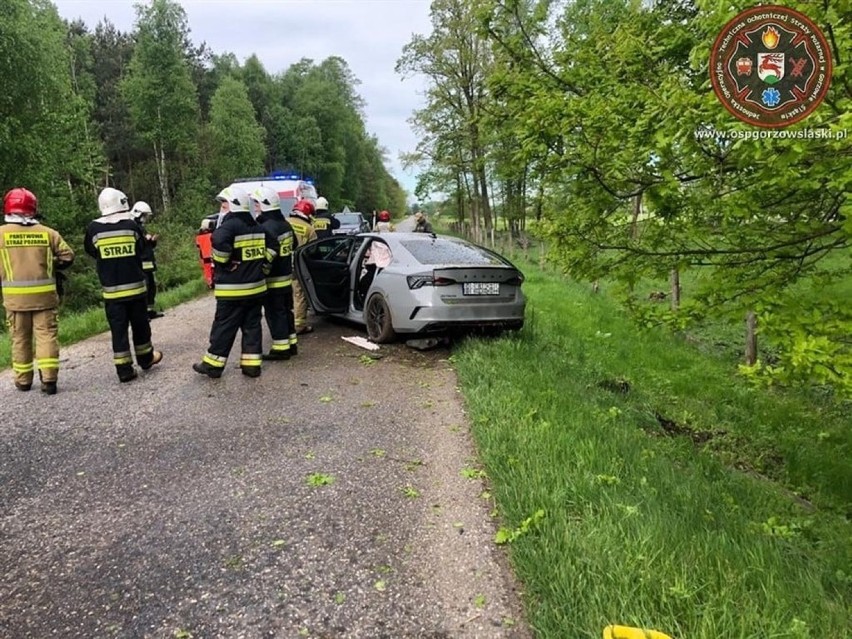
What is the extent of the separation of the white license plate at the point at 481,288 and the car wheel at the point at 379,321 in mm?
989

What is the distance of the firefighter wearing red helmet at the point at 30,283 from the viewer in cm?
536

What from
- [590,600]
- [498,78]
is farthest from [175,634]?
[498,78]

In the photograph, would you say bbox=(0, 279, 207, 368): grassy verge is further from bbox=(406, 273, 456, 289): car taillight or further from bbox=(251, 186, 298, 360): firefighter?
bbox=(406, 273, 456, 289): car taillight

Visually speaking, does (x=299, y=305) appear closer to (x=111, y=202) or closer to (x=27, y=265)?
(x=111, y=202)

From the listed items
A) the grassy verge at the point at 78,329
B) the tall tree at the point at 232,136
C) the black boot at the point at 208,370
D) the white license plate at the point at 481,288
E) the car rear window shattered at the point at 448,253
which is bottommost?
the black boot at the point at 208,370

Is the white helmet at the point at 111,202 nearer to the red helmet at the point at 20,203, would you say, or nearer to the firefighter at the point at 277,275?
the red helmet at the point at 20,203

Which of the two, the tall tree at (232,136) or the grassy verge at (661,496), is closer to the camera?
the grassy verge at (661,496)

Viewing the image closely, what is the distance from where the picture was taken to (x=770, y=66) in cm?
356

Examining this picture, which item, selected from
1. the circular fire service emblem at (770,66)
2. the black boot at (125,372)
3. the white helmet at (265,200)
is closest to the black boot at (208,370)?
the black boot at (125,372)

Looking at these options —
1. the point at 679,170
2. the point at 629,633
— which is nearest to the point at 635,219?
the point at 679,170

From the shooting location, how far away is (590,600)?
7.23 feet

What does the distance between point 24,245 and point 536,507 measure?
5.26 m

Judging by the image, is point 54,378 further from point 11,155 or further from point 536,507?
point 11,155

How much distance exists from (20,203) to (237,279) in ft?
6.67
